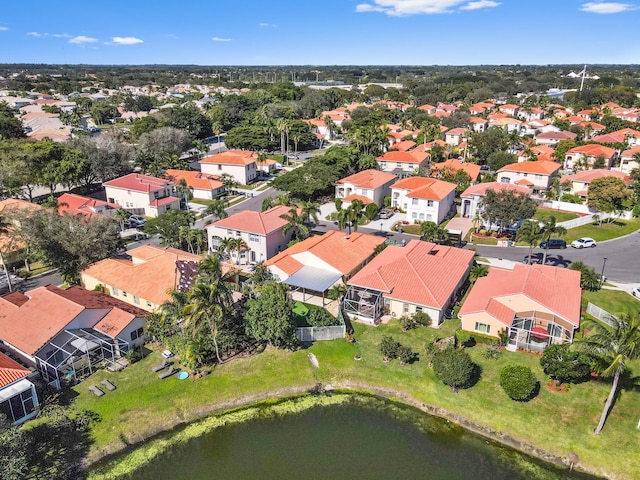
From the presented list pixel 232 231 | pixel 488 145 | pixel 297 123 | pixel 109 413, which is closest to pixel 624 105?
pixel 488 145

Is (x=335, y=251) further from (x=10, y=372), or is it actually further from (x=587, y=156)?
(x=587, y=156)

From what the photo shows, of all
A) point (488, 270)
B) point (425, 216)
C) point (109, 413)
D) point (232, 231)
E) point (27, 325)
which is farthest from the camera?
point (425, 216)


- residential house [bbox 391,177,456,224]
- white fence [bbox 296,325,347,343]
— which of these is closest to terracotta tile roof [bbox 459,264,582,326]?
white fence [bbox 296,325,347,343]

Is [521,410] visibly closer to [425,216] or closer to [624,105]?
[425,216]

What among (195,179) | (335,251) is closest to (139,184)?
(195,179)

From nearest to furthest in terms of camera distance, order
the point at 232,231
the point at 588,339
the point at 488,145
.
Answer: the point at 588,339 → the point at 232,231 → the point at 488,145

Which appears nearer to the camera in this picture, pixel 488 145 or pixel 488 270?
pixel 488 270

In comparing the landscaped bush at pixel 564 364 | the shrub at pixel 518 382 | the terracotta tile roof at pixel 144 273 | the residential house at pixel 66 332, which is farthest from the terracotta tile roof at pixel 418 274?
the residential house at pixel 66 332
